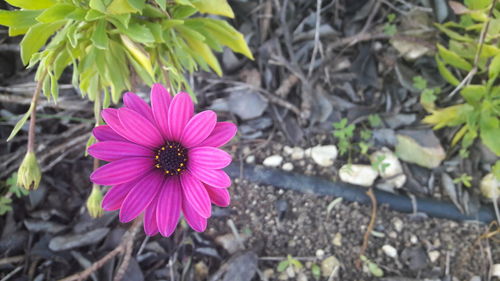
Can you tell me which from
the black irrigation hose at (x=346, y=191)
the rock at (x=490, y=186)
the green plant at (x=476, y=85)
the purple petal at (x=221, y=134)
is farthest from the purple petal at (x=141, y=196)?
the rock at (x=490, y=186)

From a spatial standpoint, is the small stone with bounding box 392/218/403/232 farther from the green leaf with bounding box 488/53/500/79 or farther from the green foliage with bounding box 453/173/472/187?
the green leaf with bounding box 488/53/500/79

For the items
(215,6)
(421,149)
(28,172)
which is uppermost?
(215,6)

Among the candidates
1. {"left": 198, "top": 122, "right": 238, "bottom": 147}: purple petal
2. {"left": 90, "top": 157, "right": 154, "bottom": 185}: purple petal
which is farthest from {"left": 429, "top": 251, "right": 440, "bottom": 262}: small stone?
{"left": 90, "top": 157, "right": 154, "bottom": 185}: purple petal

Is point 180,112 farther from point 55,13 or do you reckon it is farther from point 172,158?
point 55,13

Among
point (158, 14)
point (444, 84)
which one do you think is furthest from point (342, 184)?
point (158, 14)

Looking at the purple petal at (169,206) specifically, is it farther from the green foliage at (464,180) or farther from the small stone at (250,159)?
the green foliage at (464,180)

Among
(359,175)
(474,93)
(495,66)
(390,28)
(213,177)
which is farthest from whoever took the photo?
(390,28)

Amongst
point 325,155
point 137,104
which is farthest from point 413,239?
point 137,104
